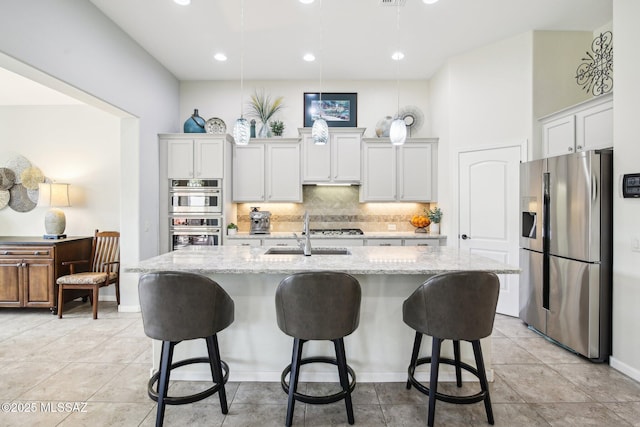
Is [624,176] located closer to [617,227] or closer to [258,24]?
[617,227]

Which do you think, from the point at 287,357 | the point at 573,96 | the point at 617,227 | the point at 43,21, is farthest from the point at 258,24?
the point at 617,227

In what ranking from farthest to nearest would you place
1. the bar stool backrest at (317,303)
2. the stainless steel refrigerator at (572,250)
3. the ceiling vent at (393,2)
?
the ceiling vent at (393,2) < the stainless steel refrigerator at (572,250) < the bar stool backrest at (317,303)

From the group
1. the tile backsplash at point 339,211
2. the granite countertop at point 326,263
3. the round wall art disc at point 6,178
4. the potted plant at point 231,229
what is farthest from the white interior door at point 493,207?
the round wall art disc at point 6,178

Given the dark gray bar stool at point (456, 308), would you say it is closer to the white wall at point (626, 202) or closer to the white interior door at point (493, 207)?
the white wall at point (626, 202)

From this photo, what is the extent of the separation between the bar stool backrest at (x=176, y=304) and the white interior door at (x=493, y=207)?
3.44m

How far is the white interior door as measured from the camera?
12.7 ft

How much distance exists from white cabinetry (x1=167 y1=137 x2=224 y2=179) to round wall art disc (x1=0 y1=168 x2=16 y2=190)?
2.29 meters

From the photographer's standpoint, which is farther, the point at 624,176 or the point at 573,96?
the point at 573,96

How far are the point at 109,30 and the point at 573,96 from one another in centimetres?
Result: 506

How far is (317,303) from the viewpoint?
1.81 meters

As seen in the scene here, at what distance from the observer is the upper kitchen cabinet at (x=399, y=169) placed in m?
4.77

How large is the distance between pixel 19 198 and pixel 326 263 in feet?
16.5

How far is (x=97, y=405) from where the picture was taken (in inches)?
86.0

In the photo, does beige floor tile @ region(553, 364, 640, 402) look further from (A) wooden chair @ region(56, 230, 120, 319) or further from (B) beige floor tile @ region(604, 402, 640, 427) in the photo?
(A) wooden chair @ region(56, 230, 120, 319)
